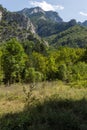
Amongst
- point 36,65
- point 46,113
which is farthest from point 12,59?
point 46,113

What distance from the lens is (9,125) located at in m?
6.95

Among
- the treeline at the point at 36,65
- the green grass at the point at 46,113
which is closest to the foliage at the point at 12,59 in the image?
the treeline at the point at 36,65

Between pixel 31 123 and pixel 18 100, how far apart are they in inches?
104

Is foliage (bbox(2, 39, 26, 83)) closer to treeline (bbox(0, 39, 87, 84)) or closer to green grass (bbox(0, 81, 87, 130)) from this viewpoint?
treeline (bbox(0, 39, 87, 84))

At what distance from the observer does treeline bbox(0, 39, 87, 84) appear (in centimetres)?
5841

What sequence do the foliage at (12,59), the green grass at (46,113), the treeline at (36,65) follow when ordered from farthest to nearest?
the treeline at (36,65), the foliage at (12,59), the green grass at (46,113)

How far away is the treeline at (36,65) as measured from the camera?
58406 mm

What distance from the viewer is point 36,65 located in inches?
2975

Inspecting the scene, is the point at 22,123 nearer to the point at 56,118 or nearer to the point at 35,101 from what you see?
the point at 56,118

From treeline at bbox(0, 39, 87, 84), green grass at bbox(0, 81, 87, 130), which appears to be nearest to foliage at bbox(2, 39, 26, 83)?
treeline at bbox(0, 39, 87, 84)

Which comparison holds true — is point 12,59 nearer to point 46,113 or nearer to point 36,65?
point 36,65

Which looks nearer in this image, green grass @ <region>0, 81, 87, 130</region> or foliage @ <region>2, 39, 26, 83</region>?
green grass @ <region>0, 81, 87, 130</region>

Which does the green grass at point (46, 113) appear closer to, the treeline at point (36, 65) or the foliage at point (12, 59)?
the treeline at point (36, 65)

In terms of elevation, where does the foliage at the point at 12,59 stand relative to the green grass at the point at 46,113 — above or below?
below
